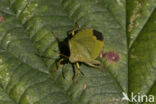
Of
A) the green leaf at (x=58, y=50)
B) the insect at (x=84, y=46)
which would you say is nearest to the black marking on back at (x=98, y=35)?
the insect at (x=84, y=46)

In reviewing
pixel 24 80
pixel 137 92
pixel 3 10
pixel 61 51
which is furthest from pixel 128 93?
pixel 3 10

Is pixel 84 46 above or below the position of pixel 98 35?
below

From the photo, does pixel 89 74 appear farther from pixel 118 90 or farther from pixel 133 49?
pixel 133 49

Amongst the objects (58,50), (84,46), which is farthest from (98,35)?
(58,50)

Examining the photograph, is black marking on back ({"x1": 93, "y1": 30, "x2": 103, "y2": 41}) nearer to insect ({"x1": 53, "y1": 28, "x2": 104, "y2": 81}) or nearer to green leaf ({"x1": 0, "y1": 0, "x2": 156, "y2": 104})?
insect ({"x1": 53, "y1": 28, "x2": 104, "y2": 81})

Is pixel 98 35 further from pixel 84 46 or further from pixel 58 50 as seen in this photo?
pixel 58 50
